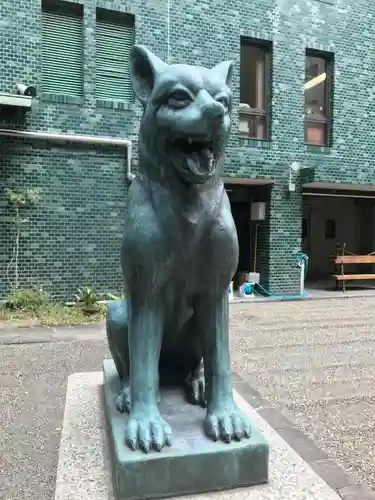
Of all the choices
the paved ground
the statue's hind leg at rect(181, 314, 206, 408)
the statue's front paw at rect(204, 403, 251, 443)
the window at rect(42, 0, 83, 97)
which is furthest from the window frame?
the statue's front paw at rect(204, 403, 251, 443)

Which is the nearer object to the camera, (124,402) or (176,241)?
(176,241)

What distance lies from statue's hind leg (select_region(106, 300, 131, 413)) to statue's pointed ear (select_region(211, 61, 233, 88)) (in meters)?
1.15

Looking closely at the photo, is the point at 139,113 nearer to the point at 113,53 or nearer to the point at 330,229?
the point at 113,53

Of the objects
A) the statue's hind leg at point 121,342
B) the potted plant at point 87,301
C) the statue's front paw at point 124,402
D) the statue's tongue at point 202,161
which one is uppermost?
the statue's tongue at point 202,161

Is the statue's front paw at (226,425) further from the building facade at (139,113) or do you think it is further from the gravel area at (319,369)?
the building facade at (139,113)

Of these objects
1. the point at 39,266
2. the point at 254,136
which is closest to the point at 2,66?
the point at 39,266

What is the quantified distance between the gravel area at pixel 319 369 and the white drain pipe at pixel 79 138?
12.5 ft

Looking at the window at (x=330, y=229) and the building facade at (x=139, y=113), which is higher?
the building facade at (x=139, y=113)

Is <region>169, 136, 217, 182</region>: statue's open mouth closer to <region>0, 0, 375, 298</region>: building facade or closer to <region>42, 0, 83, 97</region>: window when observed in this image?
<region>0, 0, 375, 298</region>: building facade

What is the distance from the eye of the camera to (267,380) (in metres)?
5.04

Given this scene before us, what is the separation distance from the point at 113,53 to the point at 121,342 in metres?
8.52

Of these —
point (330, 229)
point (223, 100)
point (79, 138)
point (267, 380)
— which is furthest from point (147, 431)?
point (330, 229)

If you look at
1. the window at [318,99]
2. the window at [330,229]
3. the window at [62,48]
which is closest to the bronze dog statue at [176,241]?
the window at [62,48]

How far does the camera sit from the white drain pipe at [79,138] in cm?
880
